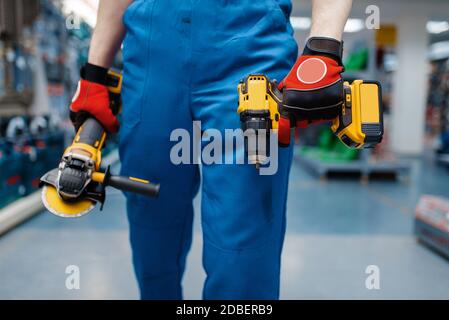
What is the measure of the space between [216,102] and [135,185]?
260 mm

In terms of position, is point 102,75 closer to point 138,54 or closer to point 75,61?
point 138,54

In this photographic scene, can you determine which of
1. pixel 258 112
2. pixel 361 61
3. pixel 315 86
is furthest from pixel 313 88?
pixel 361 61

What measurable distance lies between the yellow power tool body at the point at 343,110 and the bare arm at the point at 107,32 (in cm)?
47

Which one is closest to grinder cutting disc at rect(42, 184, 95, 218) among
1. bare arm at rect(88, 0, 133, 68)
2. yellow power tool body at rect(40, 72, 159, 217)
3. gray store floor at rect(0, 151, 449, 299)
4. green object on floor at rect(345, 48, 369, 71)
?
yellow power tool body at rect(40, 72, 159, 217)

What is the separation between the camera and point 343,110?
88cm

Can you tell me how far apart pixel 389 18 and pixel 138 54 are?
822cm

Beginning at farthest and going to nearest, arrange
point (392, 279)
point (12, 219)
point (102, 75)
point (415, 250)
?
point (12, 219) < point (415, 250) < point (392, 279) < point (102, 75)

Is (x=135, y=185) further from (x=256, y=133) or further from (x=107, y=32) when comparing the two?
(x=107, y=32)

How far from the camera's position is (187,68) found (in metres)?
0.96

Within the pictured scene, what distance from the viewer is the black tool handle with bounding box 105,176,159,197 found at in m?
0.92

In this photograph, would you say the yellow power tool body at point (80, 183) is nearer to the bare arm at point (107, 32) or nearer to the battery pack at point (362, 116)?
the bare arm at point (107, 32)

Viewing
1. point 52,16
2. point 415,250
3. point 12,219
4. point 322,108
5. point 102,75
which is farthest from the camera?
point 52,16

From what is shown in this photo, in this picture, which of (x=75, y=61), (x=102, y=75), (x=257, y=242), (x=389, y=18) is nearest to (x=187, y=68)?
(x=102, y=75)

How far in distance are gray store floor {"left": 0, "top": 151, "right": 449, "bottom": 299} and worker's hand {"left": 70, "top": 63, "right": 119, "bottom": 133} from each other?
3.38 feet
